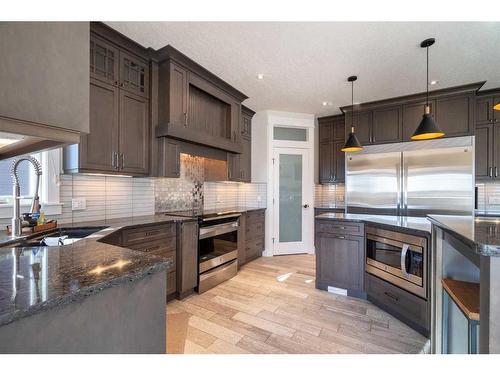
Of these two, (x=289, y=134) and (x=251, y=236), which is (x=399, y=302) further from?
(x=289, y=134)

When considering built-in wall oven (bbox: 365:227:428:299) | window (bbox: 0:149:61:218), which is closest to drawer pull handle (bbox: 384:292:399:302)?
built-in wall oven (bbox: 365:227:428:299)

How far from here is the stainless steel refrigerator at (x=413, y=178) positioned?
133 inches

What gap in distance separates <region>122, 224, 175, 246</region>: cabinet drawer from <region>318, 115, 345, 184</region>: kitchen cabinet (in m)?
3.46

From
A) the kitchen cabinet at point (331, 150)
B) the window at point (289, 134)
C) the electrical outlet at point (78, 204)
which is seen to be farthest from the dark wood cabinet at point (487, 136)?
the electrical outlet at point (78, 204)

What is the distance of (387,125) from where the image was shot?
394cm

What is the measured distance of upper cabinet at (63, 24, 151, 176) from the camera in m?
2.15

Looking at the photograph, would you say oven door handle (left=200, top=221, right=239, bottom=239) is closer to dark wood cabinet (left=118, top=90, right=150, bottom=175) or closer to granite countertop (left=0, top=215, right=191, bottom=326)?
dark wood cabinet (left=118, top=90, right=150, bottom=175)

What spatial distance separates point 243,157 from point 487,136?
3827mm

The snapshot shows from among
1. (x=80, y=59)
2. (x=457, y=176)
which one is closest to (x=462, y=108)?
(x=457, y=176)

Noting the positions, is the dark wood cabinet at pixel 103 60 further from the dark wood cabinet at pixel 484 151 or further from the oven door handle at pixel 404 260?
the dark wood cabinet at pixel 484 151

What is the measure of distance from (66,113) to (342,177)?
466cm

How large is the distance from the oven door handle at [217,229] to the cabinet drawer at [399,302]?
176 cm

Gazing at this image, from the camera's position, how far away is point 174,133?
265 centimetres

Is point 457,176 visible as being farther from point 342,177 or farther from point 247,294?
point 247,294
